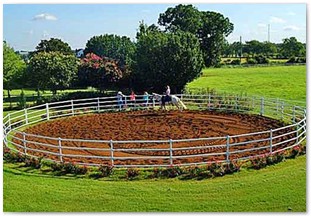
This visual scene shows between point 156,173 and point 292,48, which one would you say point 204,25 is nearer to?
point 292,48

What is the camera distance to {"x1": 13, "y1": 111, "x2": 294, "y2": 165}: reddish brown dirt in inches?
480

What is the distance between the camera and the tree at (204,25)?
3762 cm

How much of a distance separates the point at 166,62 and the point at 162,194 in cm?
1623

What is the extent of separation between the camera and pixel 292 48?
54.9 m

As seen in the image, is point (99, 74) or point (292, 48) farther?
point (292, 48)

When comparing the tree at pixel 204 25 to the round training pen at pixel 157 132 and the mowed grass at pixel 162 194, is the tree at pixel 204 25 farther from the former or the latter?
the mowed grass at pixel 162 194

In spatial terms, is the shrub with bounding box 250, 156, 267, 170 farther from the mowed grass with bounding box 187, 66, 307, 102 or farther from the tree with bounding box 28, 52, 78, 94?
the tree with bounding box 28, 52, 78, 94

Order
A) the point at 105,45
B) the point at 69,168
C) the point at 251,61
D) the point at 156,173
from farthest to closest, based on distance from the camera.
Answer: the point at 105,45
the point at 251,61
the point at 69,168
the point at 156,173

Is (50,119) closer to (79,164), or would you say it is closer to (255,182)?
(79,164)

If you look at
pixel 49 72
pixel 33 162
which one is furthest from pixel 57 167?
pixel 49 72

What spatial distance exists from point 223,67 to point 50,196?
41310 millimetres

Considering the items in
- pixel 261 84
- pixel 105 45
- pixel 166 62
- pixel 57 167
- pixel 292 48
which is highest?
pixel 105 45

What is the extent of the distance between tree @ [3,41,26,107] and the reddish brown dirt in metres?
9.69

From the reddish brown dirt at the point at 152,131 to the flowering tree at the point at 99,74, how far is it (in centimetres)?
708
